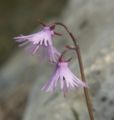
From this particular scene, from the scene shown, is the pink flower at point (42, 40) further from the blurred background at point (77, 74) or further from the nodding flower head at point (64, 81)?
the blurred background at point (77, 74)

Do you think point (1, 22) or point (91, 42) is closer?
point (91, 42)

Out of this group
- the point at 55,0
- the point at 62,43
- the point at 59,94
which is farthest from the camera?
the point at 55,0

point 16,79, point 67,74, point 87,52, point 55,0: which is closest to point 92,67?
point 87,52

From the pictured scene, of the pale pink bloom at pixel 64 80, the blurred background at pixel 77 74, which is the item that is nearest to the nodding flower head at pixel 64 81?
the pale pink bloom at pixel 64 80

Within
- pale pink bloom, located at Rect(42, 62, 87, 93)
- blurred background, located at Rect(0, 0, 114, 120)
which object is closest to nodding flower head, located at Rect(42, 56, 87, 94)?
pale pink bloom, located at Rect(42, 62, 87, 93)

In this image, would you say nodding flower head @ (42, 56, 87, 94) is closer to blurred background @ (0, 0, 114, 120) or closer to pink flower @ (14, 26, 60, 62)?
pink flower @ (14, 26, 60, 62)

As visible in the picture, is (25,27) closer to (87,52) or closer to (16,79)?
(16,79)

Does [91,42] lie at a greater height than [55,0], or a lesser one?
lesser

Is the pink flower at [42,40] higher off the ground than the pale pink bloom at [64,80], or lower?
higher

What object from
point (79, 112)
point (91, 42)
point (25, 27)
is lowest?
point (79, 112)
